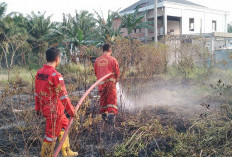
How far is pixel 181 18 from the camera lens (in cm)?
2384

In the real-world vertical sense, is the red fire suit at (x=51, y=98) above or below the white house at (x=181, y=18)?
below

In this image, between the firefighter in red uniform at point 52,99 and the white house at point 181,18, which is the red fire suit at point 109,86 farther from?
the white house at point 181,18

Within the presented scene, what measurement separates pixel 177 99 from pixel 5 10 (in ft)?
69.8

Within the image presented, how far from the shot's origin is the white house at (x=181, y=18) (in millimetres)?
21672

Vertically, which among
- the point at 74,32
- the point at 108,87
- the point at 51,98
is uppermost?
the point at 74,32

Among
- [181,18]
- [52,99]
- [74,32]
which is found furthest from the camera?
[181,18]

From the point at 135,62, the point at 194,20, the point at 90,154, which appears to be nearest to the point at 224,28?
the point at 194,20

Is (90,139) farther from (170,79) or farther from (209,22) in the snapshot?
(209,22)

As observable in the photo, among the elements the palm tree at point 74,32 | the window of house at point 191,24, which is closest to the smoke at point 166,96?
the palm tree at point 74,32

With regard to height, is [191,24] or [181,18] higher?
[181,18]

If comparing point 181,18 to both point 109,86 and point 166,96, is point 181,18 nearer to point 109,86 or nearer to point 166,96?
point 166,96

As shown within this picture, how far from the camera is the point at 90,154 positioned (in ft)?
10.4

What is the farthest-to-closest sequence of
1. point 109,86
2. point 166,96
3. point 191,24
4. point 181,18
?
point 191,24, point 181,18, point 166,96, point 109,86

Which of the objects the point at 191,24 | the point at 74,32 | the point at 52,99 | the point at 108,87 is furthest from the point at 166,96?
the point at 191,24
